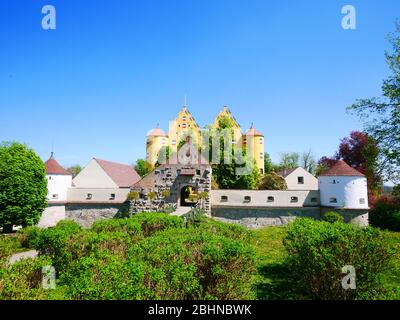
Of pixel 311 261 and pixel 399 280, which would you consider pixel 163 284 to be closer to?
pixel 311 261

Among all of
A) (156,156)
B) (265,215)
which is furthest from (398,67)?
(156,156)

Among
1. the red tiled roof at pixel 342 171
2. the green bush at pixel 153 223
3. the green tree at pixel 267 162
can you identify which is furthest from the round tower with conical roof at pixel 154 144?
the green bush at pixel 153 223

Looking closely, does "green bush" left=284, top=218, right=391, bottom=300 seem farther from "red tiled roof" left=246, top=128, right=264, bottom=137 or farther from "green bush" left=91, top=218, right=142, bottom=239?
"red tiled roof" left=246, top=128, right=264, bottom=137

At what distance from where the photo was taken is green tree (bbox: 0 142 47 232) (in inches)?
1037

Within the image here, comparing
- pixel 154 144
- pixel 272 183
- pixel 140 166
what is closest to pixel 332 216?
pixel 272 183

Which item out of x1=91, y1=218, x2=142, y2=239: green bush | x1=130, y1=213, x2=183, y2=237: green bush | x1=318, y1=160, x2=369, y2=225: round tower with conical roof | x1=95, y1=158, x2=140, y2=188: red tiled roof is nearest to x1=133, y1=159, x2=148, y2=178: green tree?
x1=95, y1=158, x2=140, y2=188: red tiled roof

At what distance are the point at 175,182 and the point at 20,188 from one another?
574 inches

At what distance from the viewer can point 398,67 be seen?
54.6 ft

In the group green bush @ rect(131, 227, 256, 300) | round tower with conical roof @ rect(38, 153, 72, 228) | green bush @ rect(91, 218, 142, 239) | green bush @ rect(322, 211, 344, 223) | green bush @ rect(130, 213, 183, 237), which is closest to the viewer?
green bush @ rect(131, 227, 256, 300)

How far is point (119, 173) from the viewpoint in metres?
38.1

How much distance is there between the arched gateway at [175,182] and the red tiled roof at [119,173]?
23.2 feet

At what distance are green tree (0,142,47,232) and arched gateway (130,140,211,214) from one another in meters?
9.22

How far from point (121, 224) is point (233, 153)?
824 inches

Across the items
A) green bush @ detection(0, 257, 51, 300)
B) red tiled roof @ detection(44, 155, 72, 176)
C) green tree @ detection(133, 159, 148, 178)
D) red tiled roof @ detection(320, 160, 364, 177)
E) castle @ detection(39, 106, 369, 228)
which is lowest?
green bush @ detection(0, 257, 51, 300)
